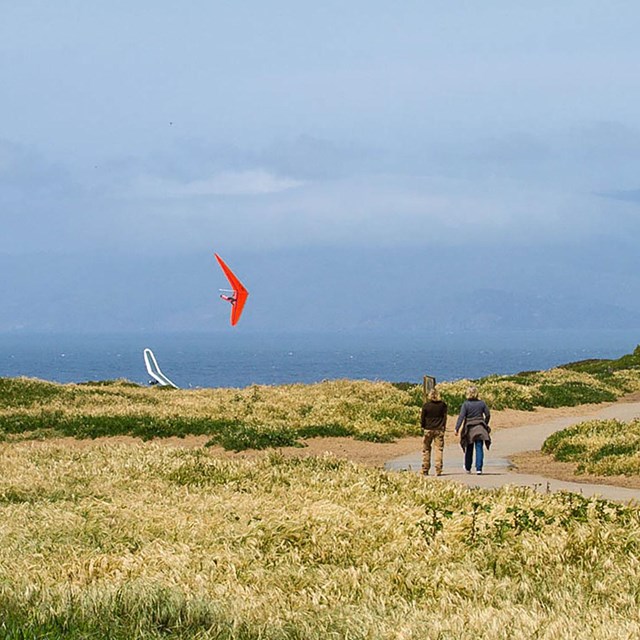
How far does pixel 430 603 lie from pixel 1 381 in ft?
113

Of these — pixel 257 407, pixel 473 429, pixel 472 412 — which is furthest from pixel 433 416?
pixel 257 407

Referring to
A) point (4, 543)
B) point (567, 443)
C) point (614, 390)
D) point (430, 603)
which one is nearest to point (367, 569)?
point (430, 603)

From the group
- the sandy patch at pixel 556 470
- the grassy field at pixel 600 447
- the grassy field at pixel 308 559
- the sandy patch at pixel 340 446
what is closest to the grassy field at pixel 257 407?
the sandy patch at pixel 340 446

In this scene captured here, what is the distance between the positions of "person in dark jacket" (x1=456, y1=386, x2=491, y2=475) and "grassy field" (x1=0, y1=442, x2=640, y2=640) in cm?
412

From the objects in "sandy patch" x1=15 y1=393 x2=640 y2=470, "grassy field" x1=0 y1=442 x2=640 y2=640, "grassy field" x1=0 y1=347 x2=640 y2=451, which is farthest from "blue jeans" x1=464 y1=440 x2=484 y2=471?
"grassy field" x1=0 y1=347 x2=640 y2=451

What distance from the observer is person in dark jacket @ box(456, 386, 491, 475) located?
22203 millimetres

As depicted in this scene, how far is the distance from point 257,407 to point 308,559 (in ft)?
82.6

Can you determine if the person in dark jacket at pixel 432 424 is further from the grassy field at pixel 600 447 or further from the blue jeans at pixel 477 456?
the grassy field at pixel 600 447

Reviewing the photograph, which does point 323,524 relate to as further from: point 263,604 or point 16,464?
point 16,464

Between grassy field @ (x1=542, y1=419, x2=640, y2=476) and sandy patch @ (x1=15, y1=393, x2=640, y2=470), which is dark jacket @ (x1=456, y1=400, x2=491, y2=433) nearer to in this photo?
grassy field @ (x1=542, y1=419, x2=640, y2=476)

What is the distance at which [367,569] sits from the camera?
1098 centimetres

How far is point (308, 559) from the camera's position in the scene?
467 inches

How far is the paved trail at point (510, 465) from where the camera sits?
61.0ft

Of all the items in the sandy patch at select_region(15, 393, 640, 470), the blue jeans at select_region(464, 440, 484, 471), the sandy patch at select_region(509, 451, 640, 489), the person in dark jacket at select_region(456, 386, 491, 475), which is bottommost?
the sandy patch at select_region(15, 393, 640, 470)
